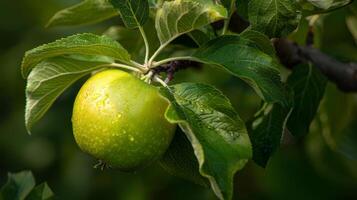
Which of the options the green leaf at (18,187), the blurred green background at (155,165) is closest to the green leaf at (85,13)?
the green leaf at (18,187)

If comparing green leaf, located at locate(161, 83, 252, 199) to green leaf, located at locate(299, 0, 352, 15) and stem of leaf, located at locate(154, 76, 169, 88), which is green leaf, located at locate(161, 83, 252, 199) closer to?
stem of leaf, located at locate(154, 76, 169, 88)

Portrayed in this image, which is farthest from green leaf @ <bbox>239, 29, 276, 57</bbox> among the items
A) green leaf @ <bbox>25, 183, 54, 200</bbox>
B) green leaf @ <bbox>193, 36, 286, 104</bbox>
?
green leaf @ <bbox>25, 183, 54, 200</bbox>

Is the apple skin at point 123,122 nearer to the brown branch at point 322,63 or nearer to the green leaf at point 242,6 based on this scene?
the green leaf at point 242,6

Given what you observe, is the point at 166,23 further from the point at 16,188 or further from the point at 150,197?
the point at 150,197

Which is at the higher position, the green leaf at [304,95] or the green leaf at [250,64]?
the green leaf at [250,64]

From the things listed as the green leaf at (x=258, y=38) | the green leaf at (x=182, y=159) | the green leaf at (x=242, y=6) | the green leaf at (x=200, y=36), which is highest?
the green leaf at (x=242, y=6)

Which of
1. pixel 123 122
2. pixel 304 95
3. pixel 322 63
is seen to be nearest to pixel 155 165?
pixel 322 63
